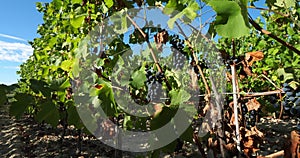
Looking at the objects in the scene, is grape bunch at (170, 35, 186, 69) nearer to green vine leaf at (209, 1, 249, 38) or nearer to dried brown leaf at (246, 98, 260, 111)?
dried brown leaf at (246, 98, 260, 111)

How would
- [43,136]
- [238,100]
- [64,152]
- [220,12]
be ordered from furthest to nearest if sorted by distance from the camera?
1. [43,136]
2. [64,152]
3. [238,100]
4. [220,12]

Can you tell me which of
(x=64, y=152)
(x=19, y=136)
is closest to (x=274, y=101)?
(x=64, y=152)

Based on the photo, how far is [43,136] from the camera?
7.43 m

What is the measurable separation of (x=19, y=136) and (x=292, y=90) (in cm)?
756

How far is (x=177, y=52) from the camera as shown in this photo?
243cm

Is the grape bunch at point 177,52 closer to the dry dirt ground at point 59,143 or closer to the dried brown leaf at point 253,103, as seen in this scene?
the dried brown leaf at point 253,103

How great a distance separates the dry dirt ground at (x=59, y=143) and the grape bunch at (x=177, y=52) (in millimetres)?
2225

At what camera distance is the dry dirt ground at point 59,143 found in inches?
225

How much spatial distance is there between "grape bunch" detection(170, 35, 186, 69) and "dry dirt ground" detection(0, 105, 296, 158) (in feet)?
7.30

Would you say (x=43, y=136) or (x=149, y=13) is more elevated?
(x=149, y=13)

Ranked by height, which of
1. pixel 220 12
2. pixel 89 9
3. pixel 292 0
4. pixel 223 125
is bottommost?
pixel 223 125

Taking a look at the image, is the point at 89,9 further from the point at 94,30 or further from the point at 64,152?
the point at 64,152

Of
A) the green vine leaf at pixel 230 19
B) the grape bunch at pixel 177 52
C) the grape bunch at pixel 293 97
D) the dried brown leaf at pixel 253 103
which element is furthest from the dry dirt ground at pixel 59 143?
the green vine leaf at pixel 230 19

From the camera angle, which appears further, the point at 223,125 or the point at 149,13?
the point at 149,13
